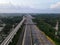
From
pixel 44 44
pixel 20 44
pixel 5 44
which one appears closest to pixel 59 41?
pixel 44 44

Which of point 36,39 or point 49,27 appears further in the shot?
point 49,27

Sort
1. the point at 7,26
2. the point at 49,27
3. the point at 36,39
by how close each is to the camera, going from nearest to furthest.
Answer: the point at 36,39 < the point at 7,26 < the point at 49,27

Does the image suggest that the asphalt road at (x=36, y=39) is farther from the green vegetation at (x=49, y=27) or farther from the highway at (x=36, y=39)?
the green vegetation at (x=49, y=27)

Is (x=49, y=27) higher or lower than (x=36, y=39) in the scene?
lower

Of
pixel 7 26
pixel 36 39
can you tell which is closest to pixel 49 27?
pixel 7 26

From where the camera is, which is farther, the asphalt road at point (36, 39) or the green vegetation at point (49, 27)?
the green vegetation at point (49, 27)

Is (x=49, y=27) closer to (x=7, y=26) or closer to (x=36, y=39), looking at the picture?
(x=7, y=26)

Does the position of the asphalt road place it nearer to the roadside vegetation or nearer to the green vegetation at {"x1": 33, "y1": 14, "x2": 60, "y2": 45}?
the green vegetation at {"x1": 33, "y1": 14, "x2": 60, "y2": 45}

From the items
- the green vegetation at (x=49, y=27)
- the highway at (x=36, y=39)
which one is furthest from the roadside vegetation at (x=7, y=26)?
the green vegetation at (x=49, y=27)

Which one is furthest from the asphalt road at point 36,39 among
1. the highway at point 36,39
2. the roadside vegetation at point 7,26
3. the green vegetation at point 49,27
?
the roadside vegetation at point 7,26

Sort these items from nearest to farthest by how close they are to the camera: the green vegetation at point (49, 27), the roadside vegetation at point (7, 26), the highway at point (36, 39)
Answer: the highway at point (36, 39)
the roadside vegetation at point (7, 26)
the green vegetation at point (49, 27)

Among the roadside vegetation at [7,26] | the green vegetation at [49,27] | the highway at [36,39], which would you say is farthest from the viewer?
the green vegetation at [49,27]

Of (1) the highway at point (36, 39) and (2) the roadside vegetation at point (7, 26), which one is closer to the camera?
(1) the highway at point (36, 39)

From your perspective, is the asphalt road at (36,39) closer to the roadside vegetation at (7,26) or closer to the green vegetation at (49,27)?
the green vegetation at (49,27)
